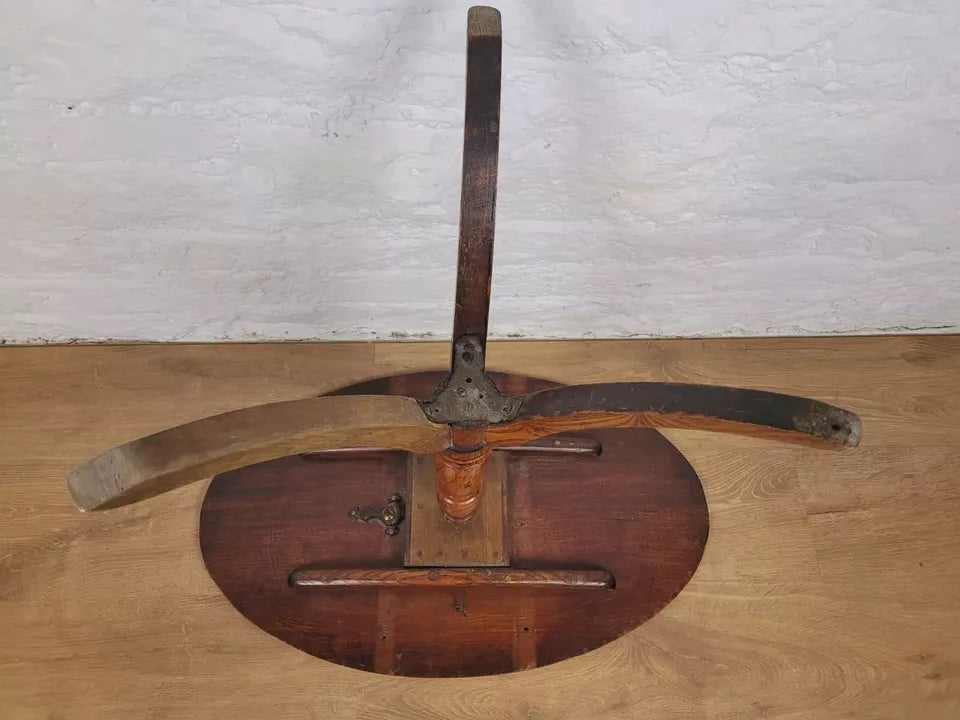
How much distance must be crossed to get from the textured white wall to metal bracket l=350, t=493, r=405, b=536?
407mm

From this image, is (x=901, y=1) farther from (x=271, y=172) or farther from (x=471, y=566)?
(x=471, y=566)

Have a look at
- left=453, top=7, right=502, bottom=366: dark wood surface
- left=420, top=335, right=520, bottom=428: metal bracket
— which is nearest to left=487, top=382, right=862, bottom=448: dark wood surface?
left=420, top=335, right=520, bottom=428: metal bracket

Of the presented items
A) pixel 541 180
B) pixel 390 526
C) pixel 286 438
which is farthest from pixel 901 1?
pixel 390 526

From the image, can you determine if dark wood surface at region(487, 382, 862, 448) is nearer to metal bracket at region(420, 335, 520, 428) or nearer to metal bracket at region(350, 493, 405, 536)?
metal bracket at region(420, 335, 520, 428)

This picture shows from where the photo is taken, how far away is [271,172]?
1664mm

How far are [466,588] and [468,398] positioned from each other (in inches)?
19.4

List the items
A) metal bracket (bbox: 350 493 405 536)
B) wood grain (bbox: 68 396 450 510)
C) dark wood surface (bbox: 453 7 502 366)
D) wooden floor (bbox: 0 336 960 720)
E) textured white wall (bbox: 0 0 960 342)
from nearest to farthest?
wood grain (bbox: 68 396 450 510) < dark wood surface (bbox: 453 7 502 366) < textured white wall (bbox: 0 0 960 342) < wooden floor (bbox: 0 336 960 720) < metal bracket (bbox: 350 493 405 536)

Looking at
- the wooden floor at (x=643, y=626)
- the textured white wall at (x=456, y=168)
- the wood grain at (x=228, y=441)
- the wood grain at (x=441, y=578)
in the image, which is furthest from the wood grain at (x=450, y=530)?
the wood grain at (x=228, y=441)

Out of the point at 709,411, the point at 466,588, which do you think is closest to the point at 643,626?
the point at 466,588

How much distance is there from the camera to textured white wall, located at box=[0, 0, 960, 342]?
1.44 m

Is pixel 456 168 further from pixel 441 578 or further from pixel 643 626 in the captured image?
pixel 643 626

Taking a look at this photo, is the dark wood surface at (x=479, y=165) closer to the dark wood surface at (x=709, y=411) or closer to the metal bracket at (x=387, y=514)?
the dark wood surface at (x=709, y=411)

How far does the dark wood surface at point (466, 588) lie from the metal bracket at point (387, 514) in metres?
0.02

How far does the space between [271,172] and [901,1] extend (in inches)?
40.2
